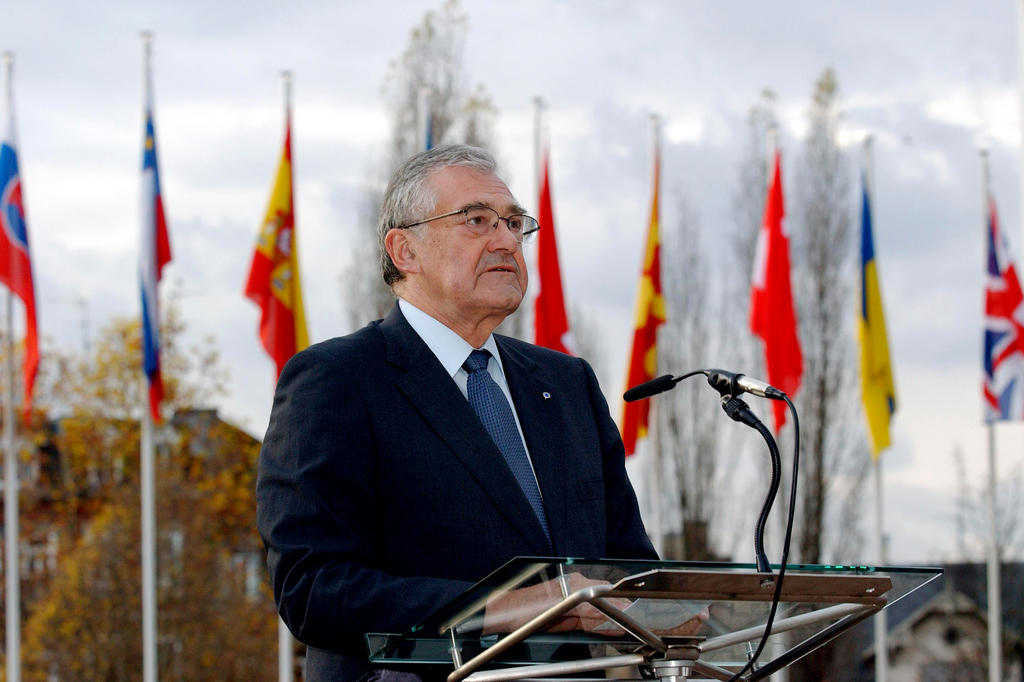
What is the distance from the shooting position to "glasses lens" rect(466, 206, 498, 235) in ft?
10.1

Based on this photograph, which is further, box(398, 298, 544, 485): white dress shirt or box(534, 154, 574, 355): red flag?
box(534, 154, 574, 355): red flag

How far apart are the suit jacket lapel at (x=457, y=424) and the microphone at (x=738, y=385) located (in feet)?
1.56

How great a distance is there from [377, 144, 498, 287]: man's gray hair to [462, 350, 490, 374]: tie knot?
0.27 m

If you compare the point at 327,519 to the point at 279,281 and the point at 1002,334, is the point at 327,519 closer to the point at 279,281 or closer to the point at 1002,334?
the point at 279,281

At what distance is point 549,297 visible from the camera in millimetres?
14375

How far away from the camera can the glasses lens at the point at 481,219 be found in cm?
308

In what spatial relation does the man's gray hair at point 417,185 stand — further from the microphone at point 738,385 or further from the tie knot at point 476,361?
the microphone at point 738,385

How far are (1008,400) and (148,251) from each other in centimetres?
861

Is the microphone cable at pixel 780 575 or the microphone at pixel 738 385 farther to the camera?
the microphone at pixel 738 385

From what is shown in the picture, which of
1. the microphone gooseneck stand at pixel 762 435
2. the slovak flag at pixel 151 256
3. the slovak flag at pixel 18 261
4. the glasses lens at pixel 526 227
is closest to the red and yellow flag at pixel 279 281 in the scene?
the slovak flag at pixel 151 256

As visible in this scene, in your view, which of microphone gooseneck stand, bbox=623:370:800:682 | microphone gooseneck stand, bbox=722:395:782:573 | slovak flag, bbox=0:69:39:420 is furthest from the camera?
slovak flag, bbox=0:69:39:420

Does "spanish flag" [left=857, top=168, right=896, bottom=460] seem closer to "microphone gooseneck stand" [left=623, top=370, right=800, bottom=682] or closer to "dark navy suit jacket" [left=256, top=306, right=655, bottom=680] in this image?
"dark navy suit jacket" [left=256, top=306, right=655, bottom=680]

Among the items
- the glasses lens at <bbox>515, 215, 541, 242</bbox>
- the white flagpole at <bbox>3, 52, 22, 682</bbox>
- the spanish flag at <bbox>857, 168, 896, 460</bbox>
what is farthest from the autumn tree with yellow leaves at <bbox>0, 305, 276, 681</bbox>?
the glasses lens at <bbox>515, 215, 541, 242</bbox>

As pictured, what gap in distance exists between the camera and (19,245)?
1273 cm
